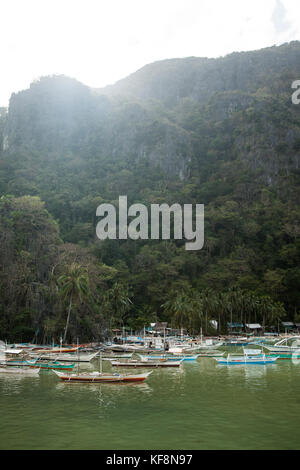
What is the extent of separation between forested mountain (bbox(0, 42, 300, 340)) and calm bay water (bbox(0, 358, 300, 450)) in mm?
28584

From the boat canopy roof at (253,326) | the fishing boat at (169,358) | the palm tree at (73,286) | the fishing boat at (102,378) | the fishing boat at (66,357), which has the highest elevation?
the palm tree at (73,286)

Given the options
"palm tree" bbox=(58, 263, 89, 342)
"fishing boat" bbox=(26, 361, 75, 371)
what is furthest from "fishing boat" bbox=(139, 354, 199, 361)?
"palm tree" bbox=(58, 263, 89, 342)

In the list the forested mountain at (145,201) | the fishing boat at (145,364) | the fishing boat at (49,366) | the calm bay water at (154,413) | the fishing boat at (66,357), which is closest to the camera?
the calm bay water at (154,413)

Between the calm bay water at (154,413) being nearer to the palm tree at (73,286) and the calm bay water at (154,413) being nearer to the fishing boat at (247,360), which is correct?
the fishing boat at (247,360)

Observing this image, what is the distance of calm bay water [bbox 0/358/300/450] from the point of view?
16406 mm

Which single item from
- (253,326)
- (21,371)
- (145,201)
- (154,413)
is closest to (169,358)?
(21,371)

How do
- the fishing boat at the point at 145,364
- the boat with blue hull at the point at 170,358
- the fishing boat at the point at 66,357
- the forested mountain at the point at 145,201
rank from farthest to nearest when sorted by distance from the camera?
the forested mountain at the point at 145,201 → the boat with blue hull at the point at 170,358 → the fishing boat at the point at 66,357 → the fishing boat at the point at 145,364

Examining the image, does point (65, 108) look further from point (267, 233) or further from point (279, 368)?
point (279, 368)

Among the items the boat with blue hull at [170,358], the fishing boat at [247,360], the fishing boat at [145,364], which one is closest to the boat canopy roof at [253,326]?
the boat with blue hull at [170,358]

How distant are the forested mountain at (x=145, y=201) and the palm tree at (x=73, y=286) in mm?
201

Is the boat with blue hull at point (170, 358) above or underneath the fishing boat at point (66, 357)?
underneath

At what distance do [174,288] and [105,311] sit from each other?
90.4 feet

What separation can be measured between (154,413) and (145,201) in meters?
111

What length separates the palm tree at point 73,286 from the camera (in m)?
55.3
